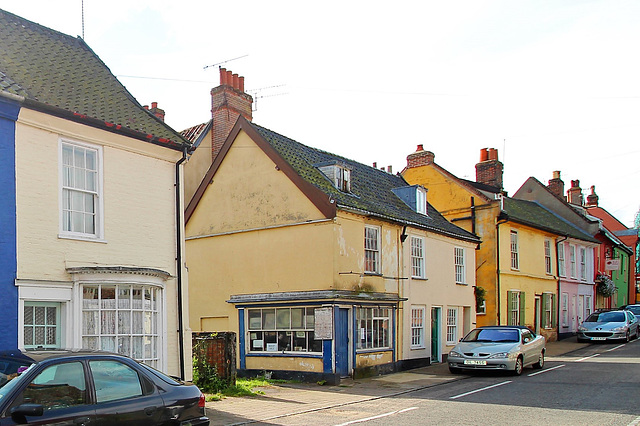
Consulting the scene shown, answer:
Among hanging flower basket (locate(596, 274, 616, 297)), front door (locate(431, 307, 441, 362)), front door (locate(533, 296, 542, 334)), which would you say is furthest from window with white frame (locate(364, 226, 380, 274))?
hanging flower basket (locate(596, 274, 616, 297))

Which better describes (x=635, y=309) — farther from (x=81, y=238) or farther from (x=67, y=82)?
(x=67, y=82)

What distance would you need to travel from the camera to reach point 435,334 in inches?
985

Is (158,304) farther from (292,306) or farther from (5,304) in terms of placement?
(292,306)

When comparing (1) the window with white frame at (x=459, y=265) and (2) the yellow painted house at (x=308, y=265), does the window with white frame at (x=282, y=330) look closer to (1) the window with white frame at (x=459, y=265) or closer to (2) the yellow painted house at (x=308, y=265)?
(2) the yellow painted house at (x=308, y=265)

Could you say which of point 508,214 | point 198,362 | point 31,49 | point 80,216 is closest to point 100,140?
point 80,216

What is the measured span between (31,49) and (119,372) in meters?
9.41

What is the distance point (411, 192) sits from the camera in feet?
83.4

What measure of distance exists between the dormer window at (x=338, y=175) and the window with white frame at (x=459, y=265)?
6900mm

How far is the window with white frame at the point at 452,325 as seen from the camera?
25.9 metres

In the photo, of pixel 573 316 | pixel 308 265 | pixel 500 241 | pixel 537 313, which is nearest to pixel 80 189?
pixel 308 265

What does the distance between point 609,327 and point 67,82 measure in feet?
88.9

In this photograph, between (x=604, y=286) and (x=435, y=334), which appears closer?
(x=435, y=334)

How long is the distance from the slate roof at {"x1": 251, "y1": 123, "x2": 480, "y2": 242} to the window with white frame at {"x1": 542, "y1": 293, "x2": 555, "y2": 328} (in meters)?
8.50

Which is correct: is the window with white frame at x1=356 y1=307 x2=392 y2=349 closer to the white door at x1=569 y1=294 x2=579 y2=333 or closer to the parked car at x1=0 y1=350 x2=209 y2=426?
the parked car at x1=0 y1=350 x2=209 y2=426
